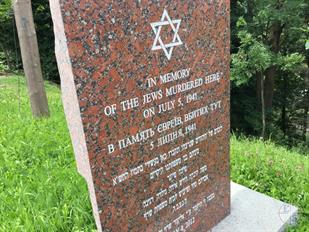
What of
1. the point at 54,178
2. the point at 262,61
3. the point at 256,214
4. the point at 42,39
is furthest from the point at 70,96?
the point at 42,39

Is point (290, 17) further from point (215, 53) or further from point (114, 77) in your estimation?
point (114, 77)

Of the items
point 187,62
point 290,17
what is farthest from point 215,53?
point 290,17

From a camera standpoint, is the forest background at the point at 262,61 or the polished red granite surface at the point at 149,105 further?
the forest background at the point at 262,61

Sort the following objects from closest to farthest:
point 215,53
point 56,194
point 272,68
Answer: point 215,53 < point 56,194 < point 272,68

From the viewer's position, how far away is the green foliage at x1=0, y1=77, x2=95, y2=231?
266cm

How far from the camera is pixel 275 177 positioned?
3.79 m

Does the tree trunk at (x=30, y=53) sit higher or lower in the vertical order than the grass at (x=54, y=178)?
higher

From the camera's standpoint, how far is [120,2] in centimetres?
192

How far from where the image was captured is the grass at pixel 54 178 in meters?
2.70

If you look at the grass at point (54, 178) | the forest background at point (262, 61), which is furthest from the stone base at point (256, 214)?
the forest background at point (262, 61)

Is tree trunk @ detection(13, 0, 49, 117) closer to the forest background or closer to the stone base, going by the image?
the stone base

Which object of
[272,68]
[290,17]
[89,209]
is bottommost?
[272,68]

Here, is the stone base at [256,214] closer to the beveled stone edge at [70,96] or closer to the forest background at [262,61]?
the beveled stone edge at [70,96]

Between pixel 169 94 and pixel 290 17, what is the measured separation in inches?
416
